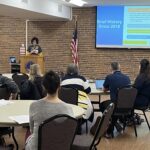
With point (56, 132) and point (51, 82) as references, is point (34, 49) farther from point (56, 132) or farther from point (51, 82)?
point (56, 132)

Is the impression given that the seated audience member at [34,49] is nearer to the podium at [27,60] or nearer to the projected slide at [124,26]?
the podium at [27,60]

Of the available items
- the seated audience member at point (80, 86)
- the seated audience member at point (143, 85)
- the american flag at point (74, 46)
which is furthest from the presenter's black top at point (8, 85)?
the american flag at point (74, 46)

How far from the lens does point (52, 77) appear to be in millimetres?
3129

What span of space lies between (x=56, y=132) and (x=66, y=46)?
8.15m

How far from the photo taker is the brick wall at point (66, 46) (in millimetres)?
10828

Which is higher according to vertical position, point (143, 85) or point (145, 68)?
point (145, 68)

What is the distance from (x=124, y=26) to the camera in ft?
34.4

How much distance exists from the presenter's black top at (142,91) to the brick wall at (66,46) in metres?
4.67

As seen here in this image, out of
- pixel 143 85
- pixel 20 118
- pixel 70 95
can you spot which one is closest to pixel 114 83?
pixel 143 85

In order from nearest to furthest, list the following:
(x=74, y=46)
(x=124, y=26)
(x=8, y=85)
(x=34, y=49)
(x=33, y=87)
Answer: (x=8, y=85) < (x=33, y=87) < (x=34, y=49) < (x=124, y=26) < (x=74, y=46)

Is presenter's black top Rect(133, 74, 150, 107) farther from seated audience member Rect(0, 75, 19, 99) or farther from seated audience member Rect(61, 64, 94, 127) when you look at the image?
seated audience member Rect(0, 75, 19, 99)

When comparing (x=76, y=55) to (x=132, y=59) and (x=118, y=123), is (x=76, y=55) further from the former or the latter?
(x=118, y=123)

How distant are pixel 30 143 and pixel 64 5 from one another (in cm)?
736

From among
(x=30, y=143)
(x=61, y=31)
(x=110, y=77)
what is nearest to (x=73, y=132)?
(x=30, y=143)
